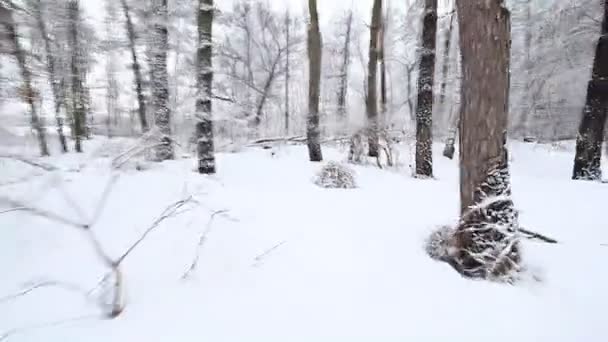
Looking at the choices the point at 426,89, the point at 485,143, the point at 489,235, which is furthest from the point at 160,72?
the point at 489,235

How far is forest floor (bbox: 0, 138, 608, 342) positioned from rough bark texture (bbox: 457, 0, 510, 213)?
0.71m

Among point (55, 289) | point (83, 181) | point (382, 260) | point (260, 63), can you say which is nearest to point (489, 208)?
point (382, 260)

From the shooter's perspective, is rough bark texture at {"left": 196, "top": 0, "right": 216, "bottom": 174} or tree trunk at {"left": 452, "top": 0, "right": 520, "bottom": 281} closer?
tree trunk at {"left": 452, "top": 0, "right": 520, "bottom": 281}

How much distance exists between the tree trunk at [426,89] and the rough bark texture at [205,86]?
3889 mm

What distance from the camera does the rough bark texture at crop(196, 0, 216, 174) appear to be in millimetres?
5082

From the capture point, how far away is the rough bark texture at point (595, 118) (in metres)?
5.07

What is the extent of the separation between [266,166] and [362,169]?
2.02 meters

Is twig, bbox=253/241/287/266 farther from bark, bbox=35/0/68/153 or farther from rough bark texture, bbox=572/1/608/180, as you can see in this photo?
rough bark texture, bbox=572/1/608/180

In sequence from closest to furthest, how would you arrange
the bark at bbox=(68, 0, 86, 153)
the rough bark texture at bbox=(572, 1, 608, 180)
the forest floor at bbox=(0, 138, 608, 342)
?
1. the forest floor at bbox=(0, 138, 608, 342)
2. the rough bark texture at bbox=(572, 1, 608, 180)
3. the bark at bbox=(68, 0, 86, 153)

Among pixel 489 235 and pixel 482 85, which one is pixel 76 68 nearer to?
pixel 482 85

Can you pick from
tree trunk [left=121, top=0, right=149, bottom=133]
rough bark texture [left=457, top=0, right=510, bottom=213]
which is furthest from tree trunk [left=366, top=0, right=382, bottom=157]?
tree trunk [left=121, top=0, right=149, bottom=133]

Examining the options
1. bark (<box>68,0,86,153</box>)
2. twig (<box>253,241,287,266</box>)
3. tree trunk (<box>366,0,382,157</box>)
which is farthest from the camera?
bark (<box>68,0,86,153</box>)

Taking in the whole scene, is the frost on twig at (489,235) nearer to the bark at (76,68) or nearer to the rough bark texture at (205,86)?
the rough bark texture at (205,86)

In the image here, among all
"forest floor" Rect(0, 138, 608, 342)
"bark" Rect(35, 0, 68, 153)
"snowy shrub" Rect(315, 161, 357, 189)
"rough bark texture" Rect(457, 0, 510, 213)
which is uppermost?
"bark" Rect(35, 0, 68, 153)
